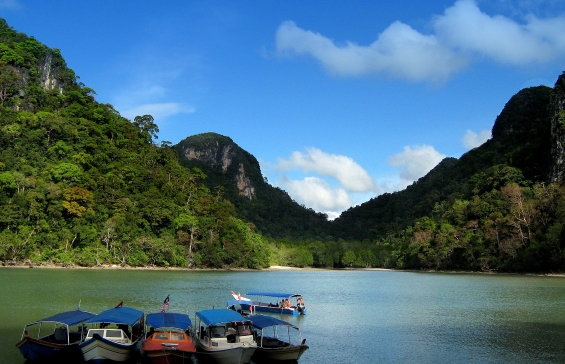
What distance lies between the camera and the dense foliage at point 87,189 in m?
74.5

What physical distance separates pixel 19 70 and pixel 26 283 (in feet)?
232

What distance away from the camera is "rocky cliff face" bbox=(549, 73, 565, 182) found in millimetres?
91250

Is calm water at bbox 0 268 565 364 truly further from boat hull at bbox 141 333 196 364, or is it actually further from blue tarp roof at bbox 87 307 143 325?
boat hull at bbox 141 333 196 364

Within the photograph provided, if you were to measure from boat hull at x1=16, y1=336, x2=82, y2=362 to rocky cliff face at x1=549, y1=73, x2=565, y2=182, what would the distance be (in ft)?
313

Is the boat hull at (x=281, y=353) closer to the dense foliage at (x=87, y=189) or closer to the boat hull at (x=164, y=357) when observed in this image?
the boat hull at (x=164, y=357)

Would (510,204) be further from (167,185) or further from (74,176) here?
(74,176)

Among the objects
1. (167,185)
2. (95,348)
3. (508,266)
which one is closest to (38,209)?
(167,185)

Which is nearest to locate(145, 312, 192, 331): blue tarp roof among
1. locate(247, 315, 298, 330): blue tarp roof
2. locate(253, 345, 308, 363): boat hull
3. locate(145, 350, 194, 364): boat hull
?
locate(145, 350, 194, 364): boat hull

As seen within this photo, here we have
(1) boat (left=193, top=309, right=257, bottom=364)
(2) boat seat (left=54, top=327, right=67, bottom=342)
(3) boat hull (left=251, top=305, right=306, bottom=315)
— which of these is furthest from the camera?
(3) boat hull (left=251, top=305, right=306, bottom=315)

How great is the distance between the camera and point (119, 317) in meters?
19.8

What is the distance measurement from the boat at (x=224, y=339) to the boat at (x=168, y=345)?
82cm

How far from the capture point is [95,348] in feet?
58.6

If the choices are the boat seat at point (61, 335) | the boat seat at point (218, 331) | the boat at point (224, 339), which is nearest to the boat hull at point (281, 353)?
the boat at point (224, 339)

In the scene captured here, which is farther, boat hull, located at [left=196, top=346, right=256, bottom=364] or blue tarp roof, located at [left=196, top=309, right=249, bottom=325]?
blue tarp roof, located at [left=196, top=309, right=249, bottom=325]
